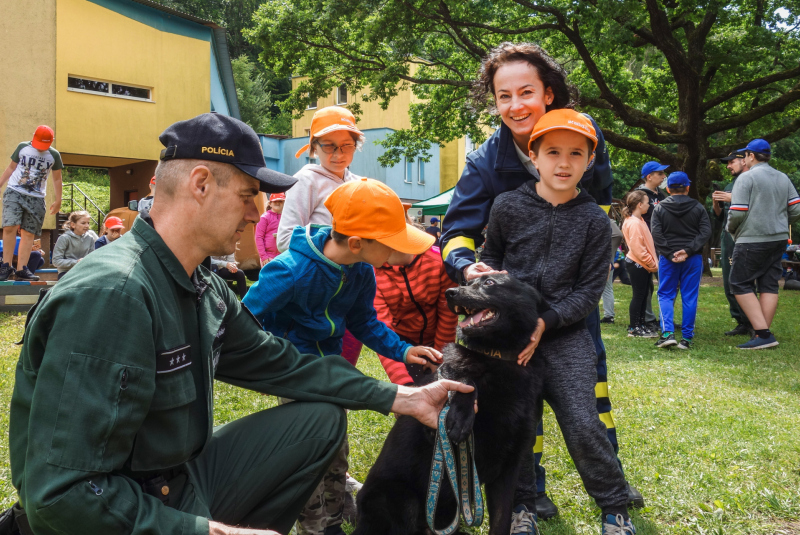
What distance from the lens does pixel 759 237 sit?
24.5ft

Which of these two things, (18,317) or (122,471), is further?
(18,317)

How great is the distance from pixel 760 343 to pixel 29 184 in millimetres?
9774

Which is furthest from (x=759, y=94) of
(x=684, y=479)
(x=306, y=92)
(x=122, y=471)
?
(x=122, y=471)

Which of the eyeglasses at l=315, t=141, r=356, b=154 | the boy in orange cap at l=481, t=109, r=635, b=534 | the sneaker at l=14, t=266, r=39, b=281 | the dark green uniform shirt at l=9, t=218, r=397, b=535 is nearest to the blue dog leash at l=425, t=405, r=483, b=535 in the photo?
the boy in orange cap at l=481, t=109, r=635, b=534

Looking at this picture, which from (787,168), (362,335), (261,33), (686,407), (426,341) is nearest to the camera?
(362,335)

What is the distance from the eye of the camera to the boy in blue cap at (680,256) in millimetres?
7844

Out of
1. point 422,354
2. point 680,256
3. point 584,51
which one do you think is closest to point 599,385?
point 422,354

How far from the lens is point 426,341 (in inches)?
150

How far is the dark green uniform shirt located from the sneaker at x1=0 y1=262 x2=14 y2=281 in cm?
896

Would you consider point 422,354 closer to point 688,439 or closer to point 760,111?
point 688,439

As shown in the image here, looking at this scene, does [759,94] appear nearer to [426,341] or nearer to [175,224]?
[426,341]

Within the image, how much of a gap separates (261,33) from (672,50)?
10.2m

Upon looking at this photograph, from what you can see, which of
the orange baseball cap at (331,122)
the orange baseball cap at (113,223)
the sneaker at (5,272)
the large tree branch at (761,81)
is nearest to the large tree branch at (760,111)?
the large tree branch at (761,81)

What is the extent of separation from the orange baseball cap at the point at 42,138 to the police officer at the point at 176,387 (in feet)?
24.2
